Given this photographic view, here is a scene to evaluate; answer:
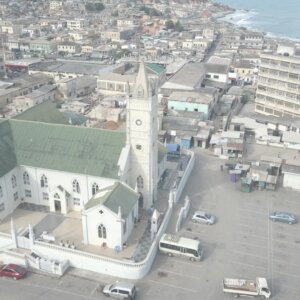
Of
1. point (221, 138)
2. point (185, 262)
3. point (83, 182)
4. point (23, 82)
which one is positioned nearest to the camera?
point (185, 262)

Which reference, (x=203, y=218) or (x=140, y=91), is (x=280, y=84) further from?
(x=140, y=91)

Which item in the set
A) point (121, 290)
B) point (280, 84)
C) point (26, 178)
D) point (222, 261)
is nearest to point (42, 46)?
point (280, 84)

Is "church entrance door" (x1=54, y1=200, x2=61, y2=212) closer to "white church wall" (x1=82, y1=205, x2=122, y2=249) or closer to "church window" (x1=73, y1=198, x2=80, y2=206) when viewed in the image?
"church window" (x1=73, y1=198, x2=80, y2=206)

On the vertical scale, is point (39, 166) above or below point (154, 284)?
above

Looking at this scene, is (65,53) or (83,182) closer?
(83,182)

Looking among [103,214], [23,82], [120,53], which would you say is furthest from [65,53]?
[103,214]

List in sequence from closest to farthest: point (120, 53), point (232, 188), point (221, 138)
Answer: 1. point (232, 188)
2. point (221, 138)
3. point (120, 53)

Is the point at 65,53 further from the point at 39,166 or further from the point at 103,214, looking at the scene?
the point at 103,214
